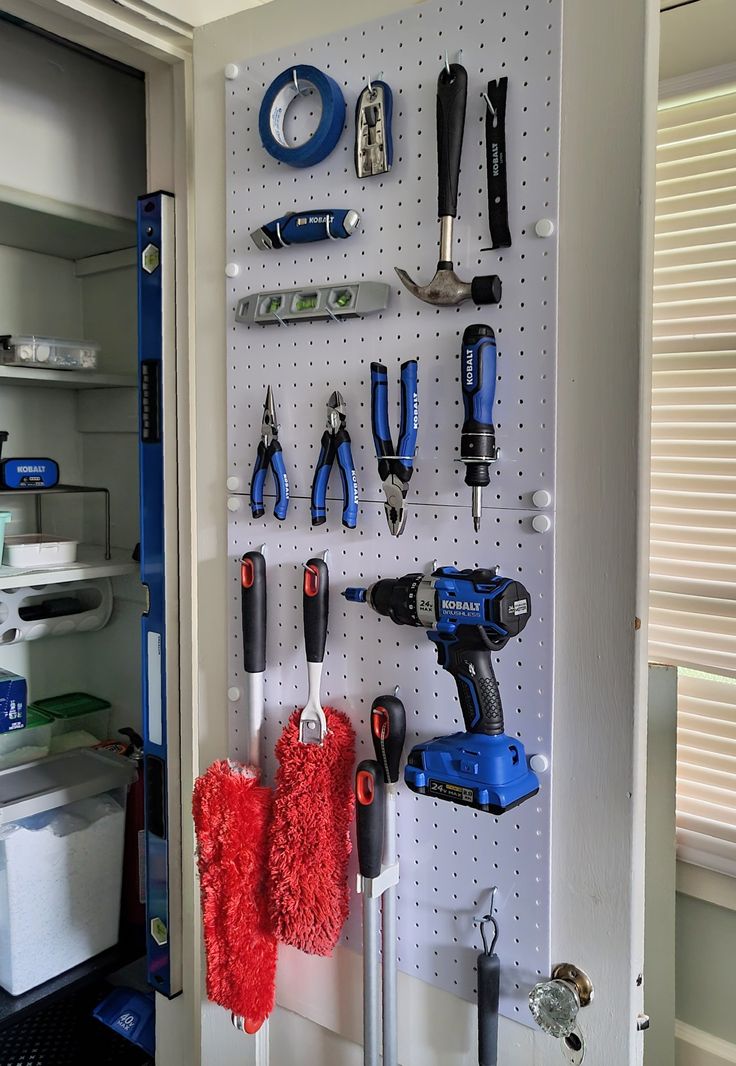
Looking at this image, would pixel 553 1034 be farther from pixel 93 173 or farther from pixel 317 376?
pixel 93 173

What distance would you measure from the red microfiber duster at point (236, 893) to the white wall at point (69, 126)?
1.17 m

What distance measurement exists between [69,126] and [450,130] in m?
0.93

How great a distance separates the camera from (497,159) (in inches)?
40.2

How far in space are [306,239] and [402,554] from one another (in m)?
0.48

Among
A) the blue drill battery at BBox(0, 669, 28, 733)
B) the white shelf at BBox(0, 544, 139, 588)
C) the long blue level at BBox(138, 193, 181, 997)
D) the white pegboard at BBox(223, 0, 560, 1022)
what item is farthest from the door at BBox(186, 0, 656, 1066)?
the blue drill battery at BBox(0, 669, 28, 733)

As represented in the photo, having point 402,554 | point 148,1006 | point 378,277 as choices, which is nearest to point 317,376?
point 378,277

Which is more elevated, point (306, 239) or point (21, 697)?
point (306, 239)

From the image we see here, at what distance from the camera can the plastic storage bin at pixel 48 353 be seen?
1.66 meters

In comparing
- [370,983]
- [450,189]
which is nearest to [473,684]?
[370,983]

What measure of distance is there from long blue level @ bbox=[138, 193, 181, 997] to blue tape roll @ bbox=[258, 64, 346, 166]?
0.32 m

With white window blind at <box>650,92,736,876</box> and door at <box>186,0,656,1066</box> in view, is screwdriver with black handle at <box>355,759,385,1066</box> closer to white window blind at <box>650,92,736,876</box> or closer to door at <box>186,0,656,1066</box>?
door at <box>186,0,656,1066</box>

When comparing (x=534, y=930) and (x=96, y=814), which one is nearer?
(x=534, y=930)

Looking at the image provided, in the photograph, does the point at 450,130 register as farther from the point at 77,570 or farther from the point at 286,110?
the point at 77,570

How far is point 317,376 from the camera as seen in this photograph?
4.02 ft
